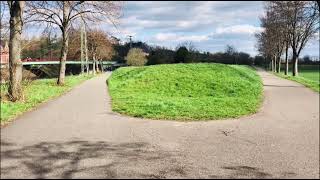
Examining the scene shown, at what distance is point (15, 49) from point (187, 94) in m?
8.50

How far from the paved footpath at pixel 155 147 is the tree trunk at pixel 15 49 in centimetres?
260

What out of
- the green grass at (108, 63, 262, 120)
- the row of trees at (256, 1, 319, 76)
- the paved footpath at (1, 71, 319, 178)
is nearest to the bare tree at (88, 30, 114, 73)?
the row of trees at (256, 1, 319, 76)

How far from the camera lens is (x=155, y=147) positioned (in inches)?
366

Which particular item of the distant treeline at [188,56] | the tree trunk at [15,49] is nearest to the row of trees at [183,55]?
the distant treeline at [188,56]

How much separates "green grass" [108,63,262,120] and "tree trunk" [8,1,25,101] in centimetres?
346

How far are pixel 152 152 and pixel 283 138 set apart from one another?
356 centimetres

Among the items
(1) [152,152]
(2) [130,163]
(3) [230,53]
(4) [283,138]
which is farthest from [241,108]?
(3) [230,53]

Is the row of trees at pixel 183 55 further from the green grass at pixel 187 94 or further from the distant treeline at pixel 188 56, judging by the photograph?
the green grass at pixel 187 94

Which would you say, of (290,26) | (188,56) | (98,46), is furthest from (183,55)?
(98,46)

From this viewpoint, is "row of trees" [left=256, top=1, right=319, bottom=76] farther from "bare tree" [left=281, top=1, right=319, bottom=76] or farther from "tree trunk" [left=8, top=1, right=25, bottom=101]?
"tree trunk" [left=8, top=1, right=25, bottom=101]

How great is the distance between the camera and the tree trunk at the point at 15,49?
16.3m

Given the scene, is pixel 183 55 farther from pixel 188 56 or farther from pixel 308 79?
pixel 308 79

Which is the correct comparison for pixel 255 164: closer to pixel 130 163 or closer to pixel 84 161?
pixel 130 163

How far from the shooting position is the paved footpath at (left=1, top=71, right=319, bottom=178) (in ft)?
24.3
